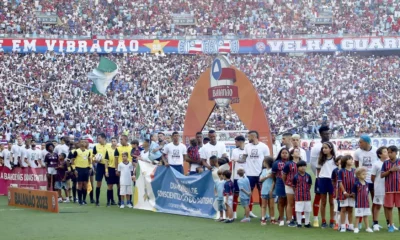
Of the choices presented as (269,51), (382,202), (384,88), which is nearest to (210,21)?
(269,51)

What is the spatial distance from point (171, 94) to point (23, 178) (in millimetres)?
24320

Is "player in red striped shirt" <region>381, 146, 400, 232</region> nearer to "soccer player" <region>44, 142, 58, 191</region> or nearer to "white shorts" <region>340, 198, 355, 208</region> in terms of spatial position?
"white shorts" <region>340, 198, 355, 208</region>

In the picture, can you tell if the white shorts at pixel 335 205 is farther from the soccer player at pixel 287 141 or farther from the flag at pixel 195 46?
the flag at pixel 195 46

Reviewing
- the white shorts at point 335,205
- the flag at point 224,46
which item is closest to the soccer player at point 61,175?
the white shorts at point 335,205

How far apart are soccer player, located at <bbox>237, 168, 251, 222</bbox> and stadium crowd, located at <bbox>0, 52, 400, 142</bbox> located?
82.1 ft

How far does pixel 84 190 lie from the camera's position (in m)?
20.7

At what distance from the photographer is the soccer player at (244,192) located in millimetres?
15461

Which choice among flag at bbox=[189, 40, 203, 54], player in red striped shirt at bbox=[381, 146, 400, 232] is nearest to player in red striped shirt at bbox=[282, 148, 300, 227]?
player in red striped shirt at bbox=[381, 146, 400, 232]

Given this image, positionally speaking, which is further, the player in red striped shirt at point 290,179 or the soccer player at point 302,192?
the player in red striped shirt at point 290,179

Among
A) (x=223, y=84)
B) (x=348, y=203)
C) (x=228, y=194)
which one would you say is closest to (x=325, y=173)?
(x=348, y=203)

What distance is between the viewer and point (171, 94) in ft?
156

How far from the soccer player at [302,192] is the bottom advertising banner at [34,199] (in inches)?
248

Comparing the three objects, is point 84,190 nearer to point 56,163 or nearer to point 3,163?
point 56,163

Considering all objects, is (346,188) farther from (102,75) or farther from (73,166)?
(102,75)
